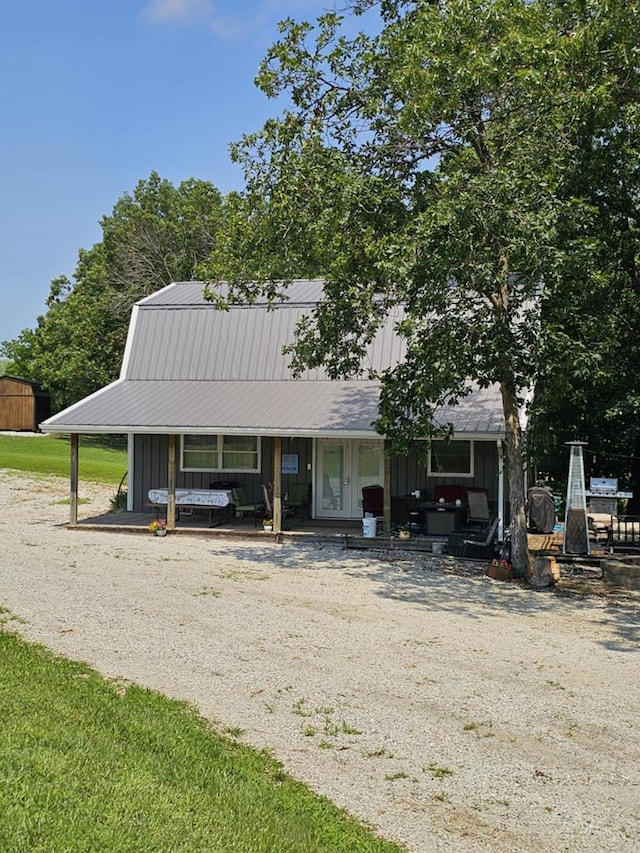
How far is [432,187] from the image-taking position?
1216 cm

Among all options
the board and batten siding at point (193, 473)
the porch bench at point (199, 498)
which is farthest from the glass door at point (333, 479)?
the porch bench at point (199, 498)

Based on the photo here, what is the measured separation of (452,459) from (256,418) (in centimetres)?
445

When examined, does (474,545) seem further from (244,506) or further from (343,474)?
(244,506)

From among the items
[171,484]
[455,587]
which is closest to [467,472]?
[455,587]

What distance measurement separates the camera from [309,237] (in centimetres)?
1230

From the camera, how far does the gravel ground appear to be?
4.73 meters

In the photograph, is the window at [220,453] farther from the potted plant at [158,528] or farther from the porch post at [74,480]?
the porch post at [74,480]

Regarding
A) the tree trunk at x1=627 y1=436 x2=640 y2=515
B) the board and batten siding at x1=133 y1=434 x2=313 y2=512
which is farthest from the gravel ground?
the tree trunk at x1=627 y1=436 x2=640 y2=515

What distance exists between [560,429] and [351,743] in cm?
1257

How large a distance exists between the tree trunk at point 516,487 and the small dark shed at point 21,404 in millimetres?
34118

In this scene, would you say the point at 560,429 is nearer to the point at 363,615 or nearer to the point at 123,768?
the point at 363,615

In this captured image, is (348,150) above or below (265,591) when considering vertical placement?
above

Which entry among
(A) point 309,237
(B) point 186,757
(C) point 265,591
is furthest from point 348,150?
(B) point 186,757

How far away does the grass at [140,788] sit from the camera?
377cm
